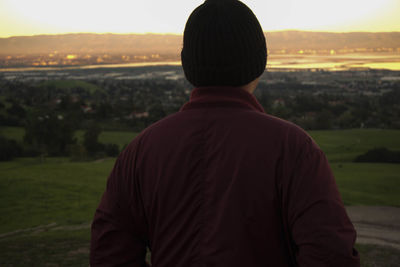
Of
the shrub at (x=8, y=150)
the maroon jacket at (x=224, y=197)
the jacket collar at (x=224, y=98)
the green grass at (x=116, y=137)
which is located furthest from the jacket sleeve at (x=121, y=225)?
the green grass at (x=116, y=137)

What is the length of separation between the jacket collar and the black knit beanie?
0.10ft

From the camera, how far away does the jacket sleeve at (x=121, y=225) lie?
1.50 meters

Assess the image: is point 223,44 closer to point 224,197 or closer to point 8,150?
point 224,197

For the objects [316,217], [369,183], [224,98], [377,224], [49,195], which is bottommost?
[369,183]

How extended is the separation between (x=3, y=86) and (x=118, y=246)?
374ft

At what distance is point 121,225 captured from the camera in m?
1.53

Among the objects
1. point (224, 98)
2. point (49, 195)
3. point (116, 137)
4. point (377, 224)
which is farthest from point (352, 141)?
point (224, 98)

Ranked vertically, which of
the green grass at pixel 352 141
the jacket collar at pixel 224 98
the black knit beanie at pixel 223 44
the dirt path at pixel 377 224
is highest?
the black knit beanie at pixel 223 44

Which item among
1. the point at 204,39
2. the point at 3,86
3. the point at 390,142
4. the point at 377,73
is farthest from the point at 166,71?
the point at 204,39

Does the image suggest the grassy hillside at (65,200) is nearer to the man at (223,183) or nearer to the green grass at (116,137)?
the man at (223,183)

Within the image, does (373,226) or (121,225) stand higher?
(121,225)

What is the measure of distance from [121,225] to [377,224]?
14.7m

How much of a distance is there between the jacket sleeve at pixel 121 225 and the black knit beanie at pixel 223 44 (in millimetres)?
428

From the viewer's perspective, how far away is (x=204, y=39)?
148cm
